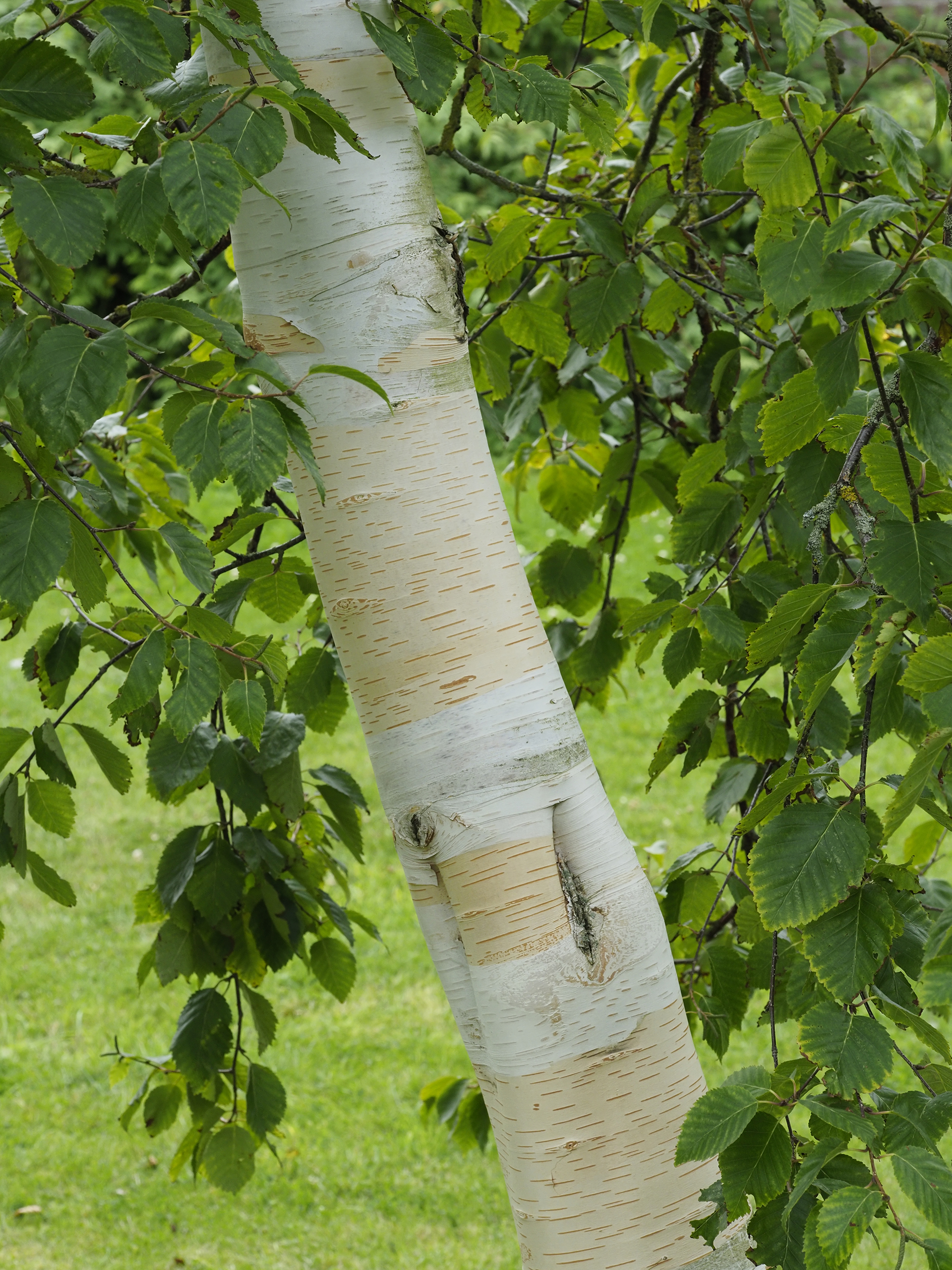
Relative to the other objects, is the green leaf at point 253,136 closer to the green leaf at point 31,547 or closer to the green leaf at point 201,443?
the green leaf at point 201,443

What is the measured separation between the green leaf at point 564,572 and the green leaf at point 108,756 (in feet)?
2.34

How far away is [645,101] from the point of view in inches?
69.8

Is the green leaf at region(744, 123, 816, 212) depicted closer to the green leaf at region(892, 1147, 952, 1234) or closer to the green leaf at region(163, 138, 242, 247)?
the green leaf at region(163, 138, 242, 247)

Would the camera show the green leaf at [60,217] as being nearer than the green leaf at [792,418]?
Yes

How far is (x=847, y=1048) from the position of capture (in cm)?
80

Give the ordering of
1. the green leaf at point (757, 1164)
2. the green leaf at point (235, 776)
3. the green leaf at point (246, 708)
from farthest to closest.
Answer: the green leaf at point (235, 776) → the green leaf at point (246, 708) → the green leaf at point (757, 1164)

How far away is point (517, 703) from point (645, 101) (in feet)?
4.12

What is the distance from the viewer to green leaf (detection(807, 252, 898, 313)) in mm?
850

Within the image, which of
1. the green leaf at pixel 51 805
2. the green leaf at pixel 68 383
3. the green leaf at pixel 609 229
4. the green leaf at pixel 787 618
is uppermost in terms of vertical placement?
the green leaf at pixel 68 383

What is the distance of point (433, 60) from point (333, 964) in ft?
4.12

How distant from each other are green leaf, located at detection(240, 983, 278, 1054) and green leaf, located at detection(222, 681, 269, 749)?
27.1 inches

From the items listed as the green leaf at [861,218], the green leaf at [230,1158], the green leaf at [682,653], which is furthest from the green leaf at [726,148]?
the green leaf at [230,1158]

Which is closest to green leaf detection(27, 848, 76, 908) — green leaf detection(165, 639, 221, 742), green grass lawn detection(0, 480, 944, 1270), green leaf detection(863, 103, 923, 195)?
green leaf detection(165, 639, 221, 742)

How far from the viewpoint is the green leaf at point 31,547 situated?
78cm
